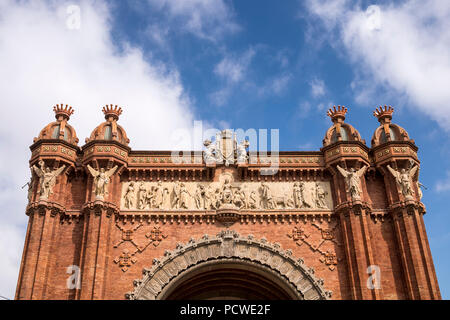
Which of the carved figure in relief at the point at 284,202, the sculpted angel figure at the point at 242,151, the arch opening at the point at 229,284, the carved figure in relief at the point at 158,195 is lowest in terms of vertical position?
the arch opening at the point at 229,284

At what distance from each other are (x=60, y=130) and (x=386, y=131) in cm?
1434

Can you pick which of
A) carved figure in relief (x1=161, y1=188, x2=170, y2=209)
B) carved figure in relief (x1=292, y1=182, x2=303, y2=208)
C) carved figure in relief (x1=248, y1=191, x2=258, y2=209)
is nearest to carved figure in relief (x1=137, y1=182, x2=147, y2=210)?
carved figure in relief (x1=161, y1=188, x2=170, y2=209)

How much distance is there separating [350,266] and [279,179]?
4.85m

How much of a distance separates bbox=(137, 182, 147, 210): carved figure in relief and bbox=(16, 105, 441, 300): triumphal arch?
70 millimetres

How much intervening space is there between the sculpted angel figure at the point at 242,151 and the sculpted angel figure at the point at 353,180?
13.2ft

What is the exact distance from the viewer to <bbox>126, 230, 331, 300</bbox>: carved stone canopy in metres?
21.0

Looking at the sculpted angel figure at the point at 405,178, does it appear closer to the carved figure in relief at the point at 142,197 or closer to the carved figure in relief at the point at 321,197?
the carved figure in relief at the point at 321,197

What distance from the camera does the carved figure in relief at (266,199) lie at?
2295cm

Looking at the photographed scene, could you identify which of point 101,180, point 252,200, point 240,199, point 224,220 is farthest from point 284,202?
point 101,180

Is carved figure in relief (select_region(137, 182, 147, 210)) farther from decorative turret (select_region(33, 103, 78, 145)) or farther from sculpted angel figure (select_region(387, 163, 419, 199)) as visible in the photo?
sculpted angel figure (select_region(387, 163, 419, 199))

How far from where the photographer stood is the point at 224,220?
73.8 feet

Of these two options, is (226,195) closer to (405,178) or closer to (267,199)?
(267,199)

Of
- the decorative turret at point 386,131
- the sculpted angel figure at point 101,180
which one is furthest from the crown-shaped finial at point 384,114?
the sculpted angel figure at point 101,180
